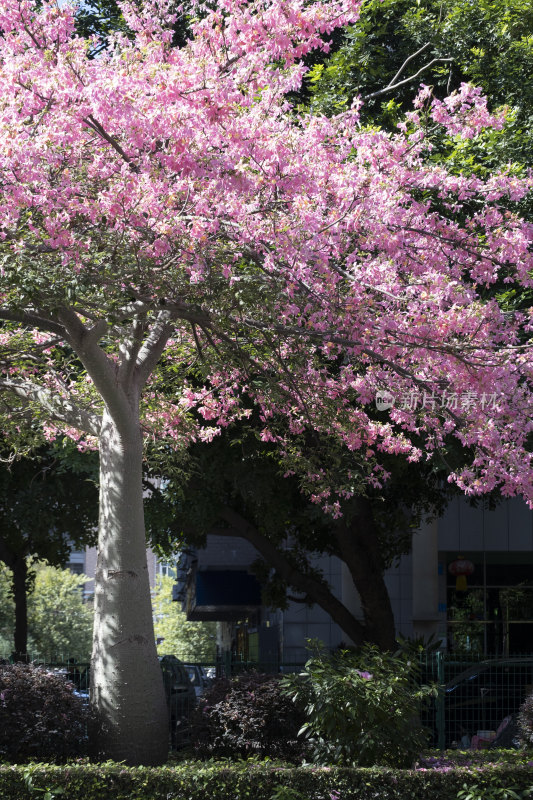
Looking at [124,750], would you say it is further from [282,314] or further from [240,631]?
[240,631]

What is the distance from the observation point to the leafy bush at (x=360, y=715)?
945 centimetres

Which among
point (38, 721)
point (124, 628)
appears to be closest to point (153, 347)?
point (124, 628)

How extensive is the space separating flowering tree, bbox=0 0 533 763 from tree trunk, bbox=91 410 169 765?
0.02 metres

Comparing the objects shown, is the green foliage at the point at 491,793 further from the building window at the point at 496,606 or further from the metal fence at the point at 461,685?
the building window at the point at 496,606

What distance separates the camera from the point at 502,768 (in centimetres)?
942

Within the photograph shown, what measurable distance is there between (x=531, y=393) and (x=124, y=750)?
6.13 meters

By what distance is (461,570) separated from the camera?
27188mm

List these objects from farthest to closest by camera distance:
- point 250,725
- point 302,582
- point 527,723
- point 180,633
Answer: point 180,633, point 302,582, point 527,723, point 250,725

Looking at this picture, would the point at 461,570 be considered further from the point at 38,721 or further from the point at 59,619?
the point at 59,619

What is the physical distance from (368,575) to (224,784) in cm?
1035

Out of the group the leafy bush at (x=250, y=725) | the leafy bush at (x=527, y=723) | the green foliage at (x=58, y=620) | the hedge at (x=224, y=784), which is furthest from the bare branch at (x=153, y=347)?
the green foliage at (x=58, y=620)

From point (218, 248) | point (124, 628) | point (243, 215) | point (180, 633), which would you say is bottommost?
point (180, 633)

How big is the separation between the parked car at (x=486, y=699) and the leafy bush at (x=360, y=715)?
15.5 ft

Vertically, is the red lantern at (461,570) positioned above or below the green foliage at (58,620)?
above
